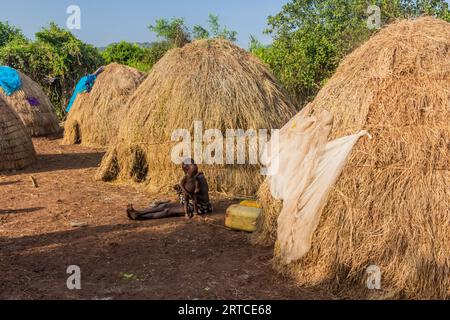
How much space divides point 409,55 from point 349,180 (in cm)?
163

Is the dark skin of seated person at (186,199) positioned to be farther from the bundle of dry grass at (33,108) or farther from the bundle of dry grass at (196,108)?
the bundle of dry grass at (33,108)

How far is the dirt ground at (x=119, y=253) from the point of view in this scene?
15.9 feet

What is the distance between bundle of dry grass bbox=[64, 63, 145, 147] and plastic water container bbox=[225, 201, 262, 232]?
8063mm

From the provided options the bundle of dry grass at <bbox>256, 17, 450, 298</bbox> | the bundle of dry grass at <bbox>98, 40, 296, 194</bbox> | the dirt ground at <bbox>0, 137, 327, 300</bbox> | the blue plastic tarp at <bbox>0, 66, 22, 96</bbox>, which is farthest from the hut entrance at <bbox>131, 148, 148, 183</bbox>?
the blue plastic tarp at <bbox>0, 66, 22, 96</bbox>

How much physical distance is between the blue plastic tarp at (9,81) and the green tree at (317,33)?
8.51 metres

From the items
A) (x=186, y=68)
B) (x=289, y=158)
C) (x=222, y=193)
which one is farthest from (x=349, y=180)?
(x=186, y=68)

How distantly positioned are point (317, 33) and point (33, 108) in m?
9.53

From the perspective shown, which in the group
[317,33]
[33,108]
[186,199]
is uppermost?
[317,33]

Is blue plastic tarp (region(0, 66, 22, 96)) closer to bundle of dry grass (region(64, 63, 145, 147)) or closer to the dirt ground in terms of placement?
bundle of dry grass (region(64, 63, 145, 147))

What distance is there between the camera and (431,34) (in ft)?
18.0

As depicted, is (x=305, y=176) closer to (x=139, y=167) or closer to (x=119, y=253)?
(x=119, y=253)

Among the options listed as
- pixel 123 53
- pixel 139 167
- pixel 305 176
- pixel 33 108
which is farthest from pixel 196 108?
pixel 123 53

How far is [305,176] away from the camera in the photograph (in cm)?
509

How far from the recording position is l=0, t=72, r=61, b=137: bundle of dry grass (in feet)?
50.7
